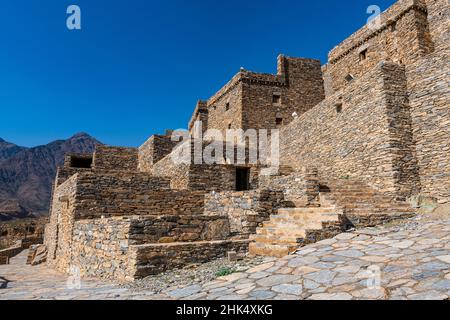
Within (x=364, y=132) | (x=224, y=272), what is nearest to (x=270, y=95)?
(x=364, y=132)

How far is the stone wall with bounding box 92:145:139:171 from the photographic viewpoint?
22.8 metres

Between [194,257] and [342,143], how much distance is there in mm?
9531

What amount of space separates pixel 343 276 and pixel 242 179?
11413mm

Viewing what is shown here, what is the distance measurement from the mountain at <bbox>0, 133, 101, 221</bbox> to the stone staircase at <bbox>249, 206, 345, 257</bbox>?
77.6m

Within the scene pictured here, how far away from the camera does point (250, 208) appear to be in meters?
9.67

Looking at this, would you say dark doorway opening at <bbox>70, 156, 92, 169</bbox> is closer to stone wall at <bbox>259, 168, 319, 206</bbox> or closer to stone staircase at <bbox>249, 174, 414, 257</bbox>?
stone wall at <bbox>259, 168, 319, 206</bbox>

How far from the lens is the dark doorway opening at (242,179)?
54.0 feet

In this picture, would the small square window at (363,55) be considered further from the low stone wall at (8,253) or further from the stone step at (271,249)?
the low stone wall at (8,253)

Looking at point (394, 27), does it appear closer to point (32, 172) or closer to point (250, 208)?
point (250, 208)

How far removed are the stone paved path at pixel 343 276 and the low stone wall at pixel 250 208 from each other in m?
2.32

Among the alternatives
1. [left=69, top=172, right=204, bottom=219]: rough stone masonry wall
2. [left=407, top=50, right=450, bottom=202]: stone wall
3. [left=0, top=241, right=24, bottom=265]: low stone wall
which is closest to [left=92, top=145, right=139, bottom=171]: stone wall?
[left=0, top=241, right=24, bottom=265]: low stone wall
